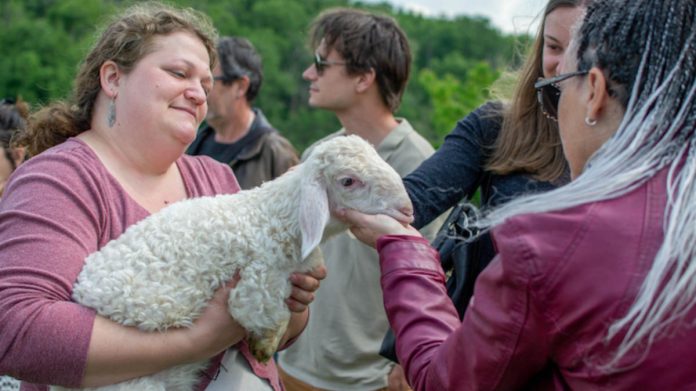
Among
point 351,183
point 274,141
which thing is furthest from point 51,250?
point 274,141

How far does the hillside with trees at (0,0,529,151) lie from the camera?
4328 centimetres

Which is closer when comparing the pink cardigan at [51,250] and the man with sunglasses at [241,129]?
the pink cardigan at [51,250]

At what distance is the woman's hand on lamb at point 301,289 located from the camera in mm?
2680

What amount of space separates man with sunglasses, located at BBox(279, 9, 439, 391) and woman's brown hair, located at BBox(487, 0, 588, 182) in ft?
4.58

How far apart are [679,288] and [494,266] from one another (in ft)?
1.30

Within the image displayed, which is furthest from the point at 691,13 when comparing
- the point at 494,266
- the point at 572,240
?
the point at 494,266

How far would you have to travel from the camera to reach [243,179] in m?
6.00

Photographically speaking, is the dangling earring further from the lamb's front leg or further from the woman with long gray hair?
the woman with long gray hair

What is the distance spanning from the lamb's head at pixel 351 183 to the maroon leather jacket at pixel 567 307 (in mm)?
888

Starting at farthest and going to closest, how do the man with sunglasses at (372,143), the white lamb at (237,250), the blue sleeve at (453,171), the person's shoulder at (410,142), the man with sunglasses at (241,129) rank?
1. the man with sunglasses at (241,129)
2. the person's shoulder at (410,142)
3. the man with sunglasses at (372,143)
4. the blue sleeve at (453,171)
5. the white lamb at (237,250)

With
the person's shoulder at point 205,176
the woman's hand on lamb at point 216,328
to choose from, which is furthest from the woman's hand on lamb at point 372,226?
the person's shoulder at point 205,176

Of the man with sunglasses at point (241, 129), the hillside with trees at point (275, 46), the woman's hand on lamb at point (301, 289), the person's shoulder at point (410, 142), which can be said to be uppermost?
the woman's hand on lamb at point (301, 289)

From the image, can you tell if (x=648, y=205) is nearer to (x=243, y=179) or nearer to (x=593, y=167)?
(x=593, y=167)

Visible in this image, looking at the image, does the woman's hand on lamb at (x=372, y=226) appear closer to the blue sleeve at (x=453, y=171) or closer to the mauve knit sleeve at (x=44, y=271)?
the blue sleeve at (x=453, y=171)
